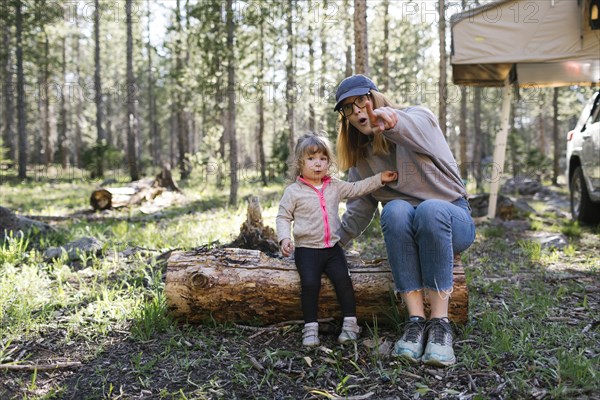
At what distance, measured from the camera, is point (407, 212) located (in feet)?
9.55

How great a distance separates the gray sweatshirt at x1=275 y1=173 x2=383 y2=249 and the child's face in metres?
0.07

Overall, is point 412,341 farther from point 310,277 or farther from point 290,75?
point 290,75

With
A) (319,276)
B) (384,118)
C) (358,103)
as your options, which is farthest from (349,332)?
(358,103)

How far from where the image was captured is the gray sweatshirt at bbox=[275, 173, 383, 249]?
3.12m

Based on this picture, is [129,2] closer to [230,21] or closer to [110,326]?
[230,21]

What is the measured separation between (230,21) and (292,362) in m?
9.12

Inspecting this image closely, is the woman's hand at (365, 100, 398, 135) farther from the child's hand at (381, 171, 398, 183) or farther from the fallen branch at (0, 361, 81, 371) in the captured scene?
the fallen branch at (0, 361, 81, 371)

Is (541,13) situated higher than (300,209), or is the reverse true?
(541,13)

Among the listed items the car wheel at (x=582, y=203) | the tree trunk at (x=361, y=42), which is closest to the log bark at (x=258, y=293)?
the tree trunk at (x=361, y=42)

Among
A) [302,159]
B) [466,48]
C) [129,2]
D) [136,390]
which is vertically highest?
[129,2]

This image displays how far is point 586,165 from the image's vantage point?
6.51m

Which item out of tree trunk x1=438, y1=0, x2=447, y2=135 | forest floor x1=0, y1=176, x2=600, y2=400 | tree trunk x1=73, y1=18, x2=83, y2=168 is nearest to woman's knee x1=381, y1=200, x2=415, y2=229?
forest floor x1=0, y1=176, x2=600, y2=400

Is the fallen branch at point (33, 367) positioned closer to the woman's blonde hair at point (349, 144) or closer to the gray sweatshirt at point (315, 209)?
the gray sweatshirt at point (315, 209)

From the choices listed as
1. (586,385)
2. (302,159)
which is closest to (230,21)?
(302,159)
